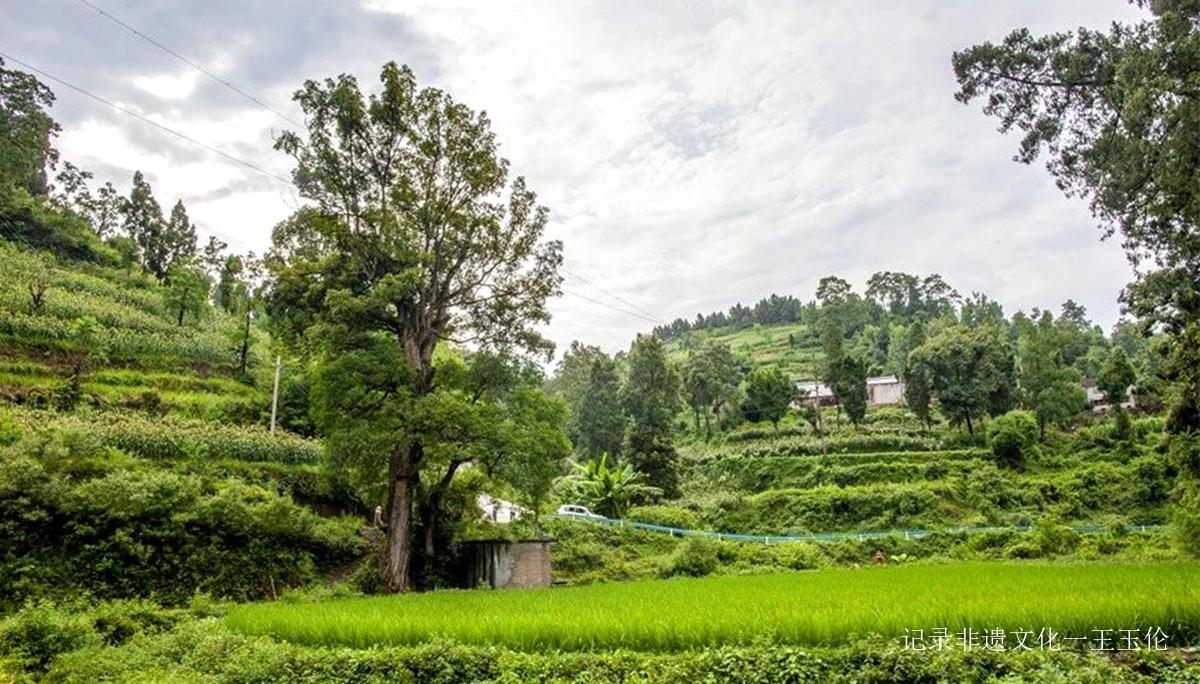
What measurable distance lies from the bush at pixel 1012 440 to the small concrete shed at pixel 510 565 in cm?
3266

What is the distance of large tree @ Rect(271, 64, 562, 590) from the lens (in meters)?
A: 16.2

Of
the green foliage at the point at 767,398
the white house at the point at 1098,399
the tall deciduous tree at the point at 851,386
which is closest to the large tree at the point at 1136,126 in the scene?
the tall deciduous tree at the point at 851,386

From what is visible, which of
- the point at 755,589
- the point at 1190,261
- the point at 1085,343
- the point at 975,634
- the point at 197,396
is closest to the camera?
the point at 975,634

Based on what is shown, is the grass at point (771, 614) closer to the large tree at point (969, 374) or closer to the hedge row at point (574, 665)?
the hedge row at point (574, 665)

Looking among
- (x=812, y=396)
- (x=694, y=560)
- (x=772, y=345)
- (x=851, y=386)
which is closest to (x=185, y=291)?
(x=694, y=560)

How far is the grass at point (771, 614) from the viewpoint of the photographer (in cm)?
702

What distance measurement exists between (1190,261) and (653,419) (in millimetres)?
30360

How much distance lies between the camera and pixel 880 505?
34094 millimetres

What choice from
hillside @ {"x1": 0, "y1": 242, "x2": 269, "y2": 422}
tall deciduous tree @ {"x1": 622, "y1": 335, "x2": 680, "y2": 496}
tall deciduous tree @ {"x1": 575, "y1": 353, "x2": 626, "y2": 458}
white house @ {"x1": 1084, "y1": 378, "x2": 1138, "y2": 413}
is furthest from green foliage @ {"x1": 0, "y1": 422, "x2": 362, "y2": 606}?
white house @ {"x1": 1084, "y1": 378, "x2": 1138, "y2": 413}

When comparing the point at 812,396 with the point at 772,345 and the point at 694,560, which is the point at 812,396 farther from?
the point at 694,560

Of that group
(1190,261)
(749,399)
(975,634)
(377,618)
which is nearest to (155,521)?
(377,618)

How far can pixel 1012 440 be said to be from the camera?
40.0 metres

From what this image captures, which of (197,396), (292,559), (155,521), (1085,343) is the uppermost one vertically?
(1085,343)

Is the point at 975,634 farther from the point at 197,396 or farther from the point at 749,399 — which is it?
the point at 749,399
